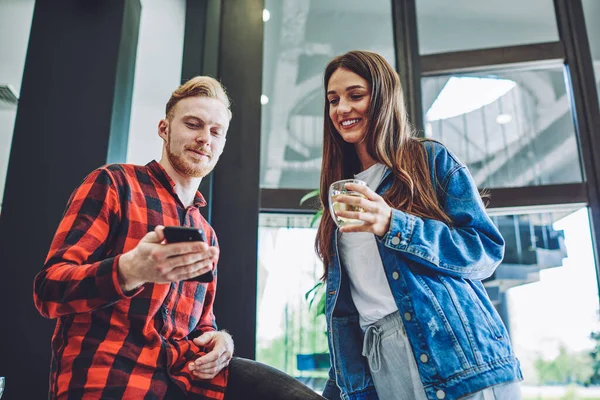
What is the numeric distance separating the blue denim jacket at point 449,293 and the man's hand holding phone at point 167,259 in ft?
1.33

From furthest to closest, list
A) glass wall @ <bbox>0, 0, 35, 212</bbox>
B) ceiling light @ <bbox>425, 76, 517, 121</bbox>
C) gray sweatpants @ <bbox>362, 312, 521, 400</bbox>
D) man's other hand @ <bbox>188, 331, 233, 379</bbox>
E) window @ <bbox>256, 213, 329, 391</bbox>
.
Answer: ceiling light @ <bbox>425, 76, 517, 121</bbox>
window @ <bbox>256, 213, 329, 391</bbox>
glass wall @ <bbox>0, 0, 35, 212</bbox>
man's other hand @ <bbox>188, 331, 233, 379</bbox>
gray sweatpants @ <bbox>362, 312, 521, 400</bbox>

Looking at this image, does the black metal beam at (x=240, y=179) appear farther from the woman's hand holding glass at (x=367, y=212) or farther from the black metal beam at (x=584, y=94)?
the black metal beam at (x=584, y=94)

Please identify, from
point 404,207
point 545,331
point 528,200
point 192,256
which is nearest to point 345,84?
point 404,207

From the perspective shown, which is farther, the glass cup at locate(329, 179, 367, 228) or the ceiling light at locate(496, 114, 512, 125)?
the ceiling light at locate(496, 114, 512, 125)

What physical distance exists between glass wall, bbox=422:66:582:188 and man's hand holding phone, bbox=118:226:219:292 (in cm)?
254

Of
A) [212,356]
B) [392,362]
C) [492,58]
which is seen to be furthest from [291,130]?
[392,362]

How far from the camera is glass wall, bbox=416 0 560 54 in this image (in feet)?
11.3

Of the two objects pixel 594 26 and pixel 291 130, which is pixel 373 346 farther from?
pixel 594 26

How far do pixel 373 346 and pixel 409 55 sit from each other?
8.43ft

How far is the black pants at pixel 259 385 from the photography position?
124 centimetres

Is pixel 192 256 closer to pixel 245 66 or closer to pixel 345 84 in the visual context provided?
pixel 345 84

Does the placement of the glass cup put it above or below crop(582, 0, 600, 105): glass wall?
below

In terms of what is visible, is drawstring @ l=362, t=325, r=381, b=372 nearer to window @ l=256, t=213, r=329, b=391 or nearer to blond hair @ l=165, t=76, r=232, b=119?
blond hair @ l=165, t=76, r=232, b=119

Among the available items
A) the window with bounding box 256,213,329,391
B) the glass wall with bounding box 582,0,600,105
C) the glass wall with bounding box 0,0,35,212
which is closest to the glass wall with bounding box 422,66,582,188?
the glass wall with bounding box 582,0,600,105
